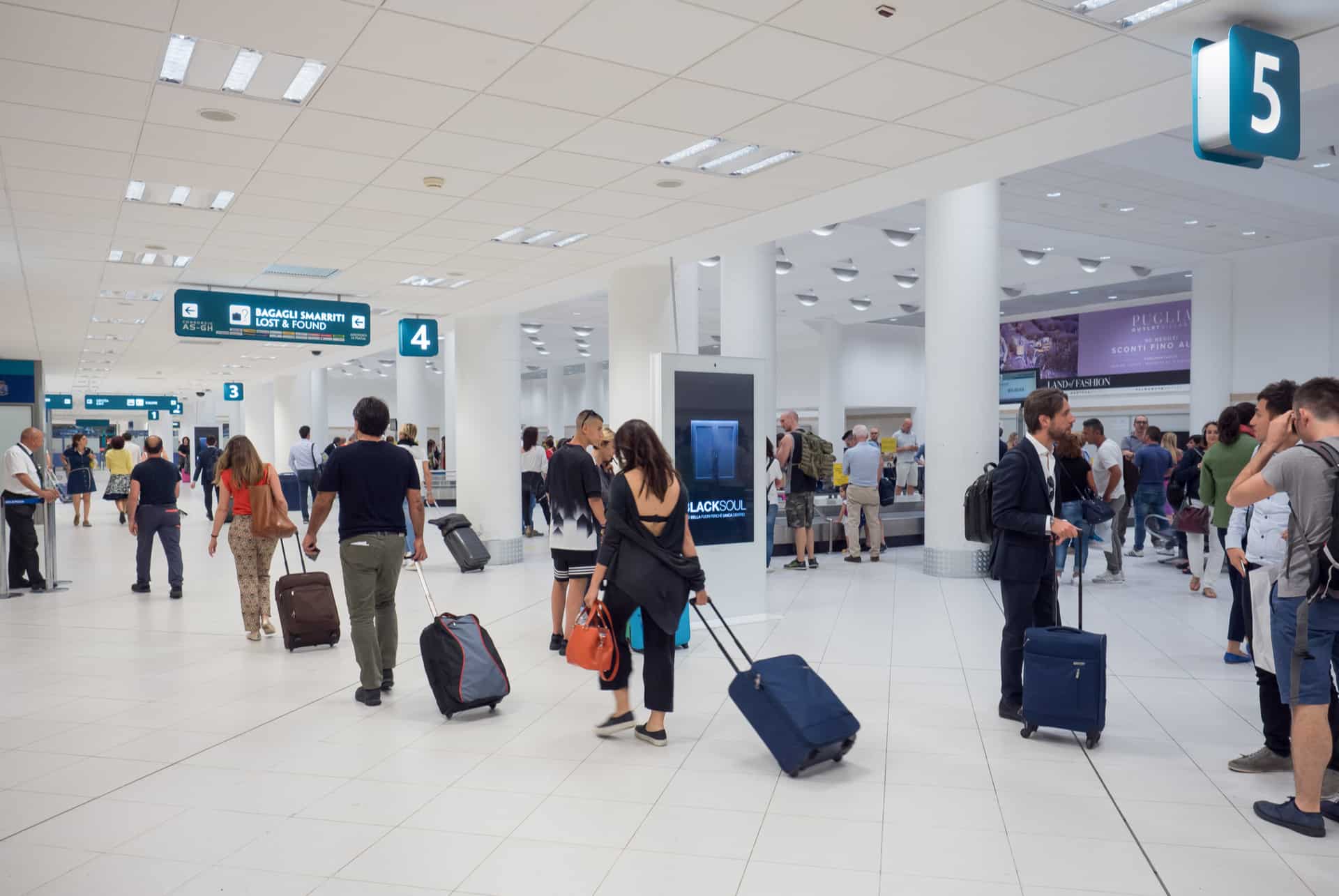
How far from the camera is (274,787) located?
4.20 meters

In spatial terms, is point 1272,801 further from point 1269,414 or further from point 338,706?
point 338,706

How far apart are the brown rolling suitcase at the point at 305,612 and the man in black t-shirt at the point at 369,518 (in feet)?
5.10

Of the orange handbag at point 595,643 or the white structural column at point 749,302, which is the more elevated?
the white structural column at point 749,302

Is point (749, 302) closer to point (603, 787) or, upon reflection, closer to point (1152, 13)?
point (1152, 13)

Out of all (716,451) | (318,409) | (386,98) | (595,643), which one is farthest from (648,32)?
(318,409)

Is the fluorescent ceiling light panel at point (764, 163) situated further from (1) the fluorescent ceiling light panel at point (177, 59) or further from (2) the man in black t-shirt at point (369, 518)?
(1) the fluorescent ceiling light panel at point (177, 59)

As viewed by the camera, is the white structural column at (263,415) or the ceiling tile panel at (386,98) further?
the white structural column at (263,415)

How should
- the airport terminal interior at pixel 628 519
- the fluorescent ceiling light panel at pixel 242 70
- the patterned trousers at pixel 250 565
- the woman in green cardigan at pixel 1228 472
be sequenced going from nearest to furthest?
the airport terminal interior at pixel 628 519
the fluorescent ceiling light panel at pixel 242 70
the woman in green cardigan at pixel 1228 472
the patterned trousers at pixel 250 565

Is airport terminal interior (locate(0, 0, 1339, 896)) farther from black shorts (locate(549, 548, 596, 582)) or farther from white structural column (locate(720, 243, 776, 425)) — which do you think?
white structural column (locate(720, 243, 776, 425))

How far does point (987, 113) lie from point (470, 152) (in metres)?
3.10

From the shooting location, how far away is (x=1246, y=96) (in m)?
4.16

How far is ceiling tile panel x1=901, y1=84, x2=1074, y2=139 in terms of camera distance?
16.5 ft

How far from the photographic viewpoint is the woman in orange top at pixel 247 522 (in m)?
7.18

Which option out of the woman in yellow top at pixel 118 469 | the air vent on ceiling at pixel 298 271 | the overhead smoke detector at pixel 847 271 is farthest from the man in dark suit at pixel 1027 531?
the woman in yellow top at pixel 118 469
